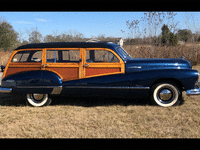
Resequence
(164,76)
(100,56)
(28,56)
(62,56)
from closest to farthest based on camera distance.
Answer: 1. (164,76)
2. (100,56)
3. (62,56)
4. (28,56)

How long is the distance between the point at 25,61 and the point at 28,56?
16 cm

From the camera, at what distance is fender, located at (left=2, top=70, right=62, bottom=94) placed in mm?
4891

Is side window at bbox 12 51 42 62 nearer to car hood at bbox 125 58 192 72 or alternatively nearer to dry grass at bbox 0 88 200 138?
dry grass at bbox 0 88 200 138

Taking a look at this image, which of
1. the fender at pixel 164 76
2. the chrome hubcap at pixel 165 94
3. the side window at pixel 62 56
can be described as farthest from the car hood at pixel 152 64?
the side window at pixel 62 56

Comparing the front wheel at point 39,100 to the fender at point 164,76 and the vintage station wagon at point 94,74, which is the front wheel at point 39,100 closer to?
the vintage station wagon at point 94,74

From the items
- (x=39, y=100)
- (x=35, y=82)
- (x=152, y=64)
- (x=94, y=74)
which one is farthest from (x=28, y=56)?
(x=152, y=64)

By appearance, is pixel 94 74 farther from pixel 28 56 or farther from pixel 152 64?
pixel 28 56

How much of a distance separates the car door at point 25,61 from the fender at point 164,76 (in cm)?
248

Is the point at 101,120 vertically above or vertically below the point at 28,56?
below

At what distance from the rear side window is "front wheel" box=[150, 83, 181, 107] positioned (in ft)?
10.2

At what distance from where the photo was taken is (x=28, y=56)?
201 inches

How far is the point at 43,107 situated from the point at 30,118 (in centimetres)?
80
